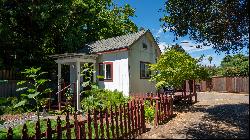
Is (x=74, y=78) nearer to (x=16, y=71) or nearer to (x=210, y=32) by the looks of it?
(x=16, y=71)

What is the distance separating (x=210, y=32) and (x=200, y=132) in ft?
11.8

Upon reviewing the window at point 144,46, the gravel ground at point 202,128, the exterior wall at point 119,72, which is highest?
the window at point 144,46

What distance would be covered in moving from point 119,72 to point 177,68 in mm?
5603

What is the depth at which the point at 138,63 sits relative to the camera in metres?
21.6

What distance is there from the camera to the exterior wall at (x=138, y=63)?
68.1 feet

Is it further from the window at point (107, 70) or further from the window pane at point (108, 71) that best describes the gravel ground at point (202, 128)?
the window pane at point (108, 71)

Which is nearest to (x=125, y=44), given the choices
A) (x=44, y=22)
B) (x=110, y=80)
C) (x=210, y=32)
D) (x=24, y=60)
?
(x=110, y=80)

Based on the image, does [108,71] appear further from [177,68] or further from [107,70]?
[177,68]

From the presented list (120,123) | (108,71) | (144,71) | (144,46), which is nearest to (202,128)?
(120,123)

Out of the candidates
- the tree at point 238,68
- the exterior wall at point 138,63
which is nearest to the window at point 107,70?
the exterior wall at point 138,63

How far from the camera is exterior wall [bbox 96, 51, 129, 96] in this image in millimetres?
20375

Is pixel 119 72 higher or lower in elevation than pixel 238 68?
lower

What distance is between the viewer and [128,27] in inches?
1662

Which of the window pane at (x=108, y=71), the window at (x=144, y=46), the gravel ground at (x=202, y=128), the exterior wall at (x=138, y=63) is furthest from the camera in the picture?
the window at (x=144, y=46)
